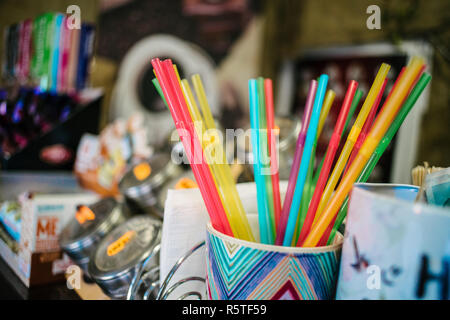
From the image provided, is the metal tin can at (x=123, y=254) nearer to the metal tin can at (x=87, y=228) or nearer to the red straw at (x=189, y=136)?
the metal tin can at (x=87, y=228)

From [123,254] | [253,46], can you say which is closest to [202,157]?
[123,254]

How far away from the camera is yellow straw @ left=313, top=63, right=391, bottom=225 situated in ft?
1.34

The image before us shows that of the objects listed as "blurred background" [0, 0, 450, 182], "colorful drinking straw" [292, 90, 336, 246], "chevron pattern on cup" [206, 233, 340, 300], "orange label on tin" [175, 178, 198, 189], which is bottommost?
"chevron pattern on cup" [206, 233, 340, 300]

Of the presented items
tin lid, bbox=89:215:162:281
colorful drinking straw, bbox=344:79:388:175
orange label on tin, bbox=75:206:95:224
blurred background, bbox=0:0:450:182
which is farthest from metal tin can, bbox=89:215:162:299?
blurred background, bbox=0:0:450:182

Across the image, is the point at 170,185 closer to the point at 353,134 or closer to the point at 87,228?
the point at 87,228

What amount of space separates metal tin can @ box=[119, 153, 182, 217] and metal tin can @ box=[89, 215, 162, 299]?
0.16 m

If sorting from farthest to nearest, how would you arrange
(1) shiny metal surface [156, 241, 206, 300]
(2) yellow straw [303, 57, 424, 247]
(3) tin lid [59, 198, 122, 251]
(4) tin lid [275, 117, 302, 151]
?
(4) tin lid [275, 117, 302, 151] → (3) tin lid [59, 198, 122, 251] → (1) shiny metal surface [156, 241, 206, 300] → (2) yellow straw [303, 57, 424, 247]

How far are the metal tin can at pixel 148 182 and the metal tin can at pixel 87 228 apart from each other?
0.05m

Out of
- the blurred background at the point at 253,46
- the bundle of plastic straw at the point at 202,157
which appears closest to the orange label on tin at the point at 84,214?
the bundle of plastic straw at the point at 202,157

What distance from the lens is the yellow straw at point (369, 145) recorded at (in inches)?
14.0

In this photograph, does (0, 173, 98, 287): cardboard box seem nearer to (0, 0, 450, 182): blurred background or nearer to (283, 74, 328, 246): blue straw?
(283, 74, 328, 246): blue straw

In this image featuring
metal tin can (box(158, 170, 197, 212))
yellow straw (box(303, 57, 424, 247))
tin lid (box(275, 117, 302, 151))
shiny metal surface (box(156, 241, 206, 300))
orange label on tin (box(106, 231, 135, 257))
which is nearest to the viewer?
yellow straw (box(303, 57, 424, 247))

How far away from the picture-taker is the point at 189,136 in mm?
433

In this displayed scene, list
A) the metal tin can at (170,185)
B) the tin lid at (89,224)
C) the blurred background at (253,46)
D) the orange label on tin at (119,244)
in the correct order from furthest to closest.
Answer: the blurred background at (253,46)
the metal tin can at (170,185)
the tin lid at (89,224)
the orange label on tin at (119,244)
